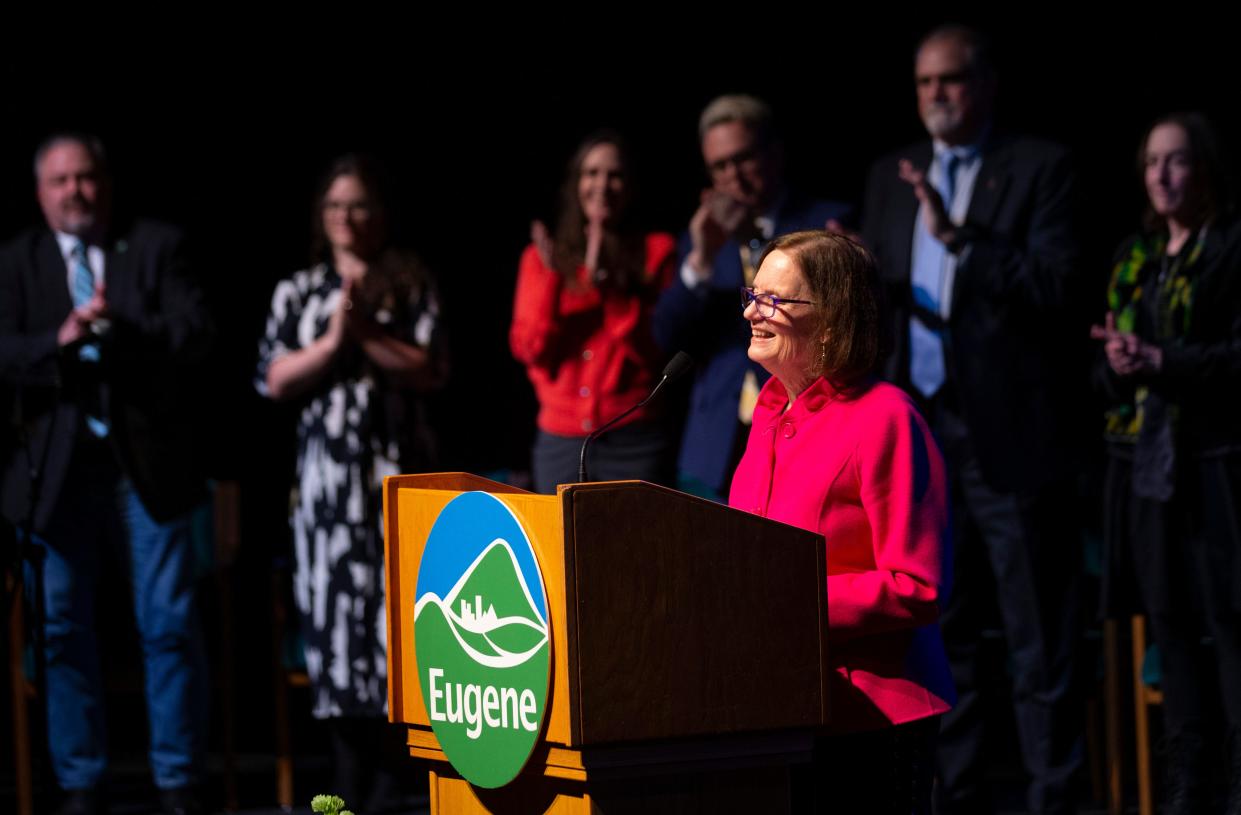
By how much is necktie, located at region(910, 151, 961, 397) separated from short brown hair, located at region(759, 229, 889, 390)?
69.8 inches

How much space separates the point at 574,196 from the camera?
4445mm

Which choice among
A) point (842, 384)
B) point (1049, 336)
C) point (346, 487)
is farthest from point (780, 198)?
point (842, 384)

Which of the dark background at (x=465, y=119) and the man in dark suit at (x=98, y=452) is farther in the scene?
the dark background at (x=465, y=119)

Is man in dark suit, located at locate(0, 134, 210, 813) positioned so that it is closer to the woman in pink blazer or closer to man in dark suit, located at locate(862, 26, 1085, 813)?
man in dark suit, located at locate(862, 26, 1085, 813)

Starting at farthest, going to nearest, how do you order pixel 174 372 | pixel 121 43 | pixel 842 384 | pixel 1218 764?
pixel 121 43 < pixel 1218 764 < pixel 174 372 < pixel 842 384

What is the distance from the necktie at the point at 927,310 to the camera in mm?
3898

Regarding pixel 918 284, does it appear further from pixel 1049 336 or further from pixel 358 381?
pixel 358 381

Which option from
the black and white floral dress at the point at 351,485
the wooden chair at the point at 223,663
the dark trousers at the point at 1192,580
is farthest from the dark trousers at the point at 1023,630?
the wooden chair at the point at 223,663

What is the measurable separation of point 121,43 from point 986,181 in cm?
290

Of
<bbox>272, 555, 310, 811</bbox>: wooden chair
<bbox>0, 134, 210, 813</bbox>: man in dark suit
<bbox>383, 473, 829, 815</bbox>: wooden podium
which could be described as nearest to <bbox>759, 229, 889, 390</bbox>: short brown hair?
<bbox>383, 473, 829, 815</bbox>: wooden podium

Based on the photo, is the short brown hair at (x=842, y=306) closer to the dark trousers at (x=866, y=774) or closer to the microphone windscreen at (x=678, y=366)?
the microphone windscreen at (x=678, y=366)

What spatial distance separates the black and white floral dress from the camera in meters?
4.52

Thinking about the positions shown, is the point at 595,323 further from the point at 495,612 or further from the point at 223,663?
the point at 495,612

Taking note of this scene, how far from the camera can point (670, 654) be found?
1812 millimetres
